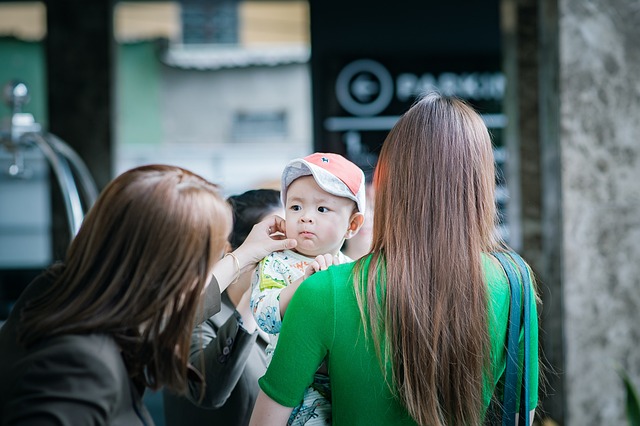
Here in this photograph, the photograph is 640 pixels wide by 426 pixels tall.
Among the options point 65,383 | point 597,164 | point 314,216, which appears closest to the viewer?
point 65,383

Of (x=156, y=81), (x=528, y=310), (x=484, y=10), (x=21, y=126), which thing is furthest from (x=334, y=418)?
(x=156, y=81)

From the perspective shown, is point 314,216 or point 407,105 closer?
point 314,216

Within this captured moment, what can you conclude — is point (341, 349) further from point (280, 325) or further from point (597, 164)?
point (597, 164)

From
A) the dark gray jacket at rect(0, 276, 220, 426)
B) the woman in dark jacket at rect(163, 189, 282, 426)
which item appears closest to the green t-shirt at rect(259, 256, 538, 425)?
the woman in dark jacket at rect(163, 189, 282, 426)

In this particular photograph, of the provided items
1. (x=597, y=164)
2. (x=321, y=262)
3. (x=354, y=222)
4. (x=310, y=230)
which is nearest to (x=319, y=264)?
(x=321, y=262)

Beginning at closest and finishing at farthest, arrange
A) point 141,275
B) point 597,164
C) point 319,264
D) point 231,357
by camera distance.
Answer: point 141,275 < point 319,264 < point 231,357 < point 597,164

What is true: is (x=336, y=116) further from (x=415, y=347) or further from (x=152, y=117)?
(x=152, y=117)

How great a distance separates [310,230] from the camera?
1.88 m

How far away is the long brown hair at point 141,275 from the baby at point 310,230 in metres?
0.33

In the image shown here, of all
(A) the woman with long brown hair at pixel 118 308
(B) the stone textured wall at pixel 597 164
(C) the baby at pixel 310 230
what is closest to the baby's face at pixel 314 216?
(C) the baby at pixel 310 230

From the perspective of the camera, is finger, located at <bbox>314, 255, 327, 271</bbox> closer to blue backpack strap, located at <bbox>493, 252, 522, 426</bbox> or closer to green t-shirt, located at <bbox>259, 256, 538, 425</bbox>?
green t-shirt, located at <bbox>259, 256, 538, 425</bbox>

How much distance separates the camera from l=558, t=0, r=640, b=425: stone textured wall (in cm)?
404

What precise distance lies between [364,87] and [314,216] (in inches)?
183

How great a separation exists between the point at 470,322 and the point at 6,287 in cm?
803
